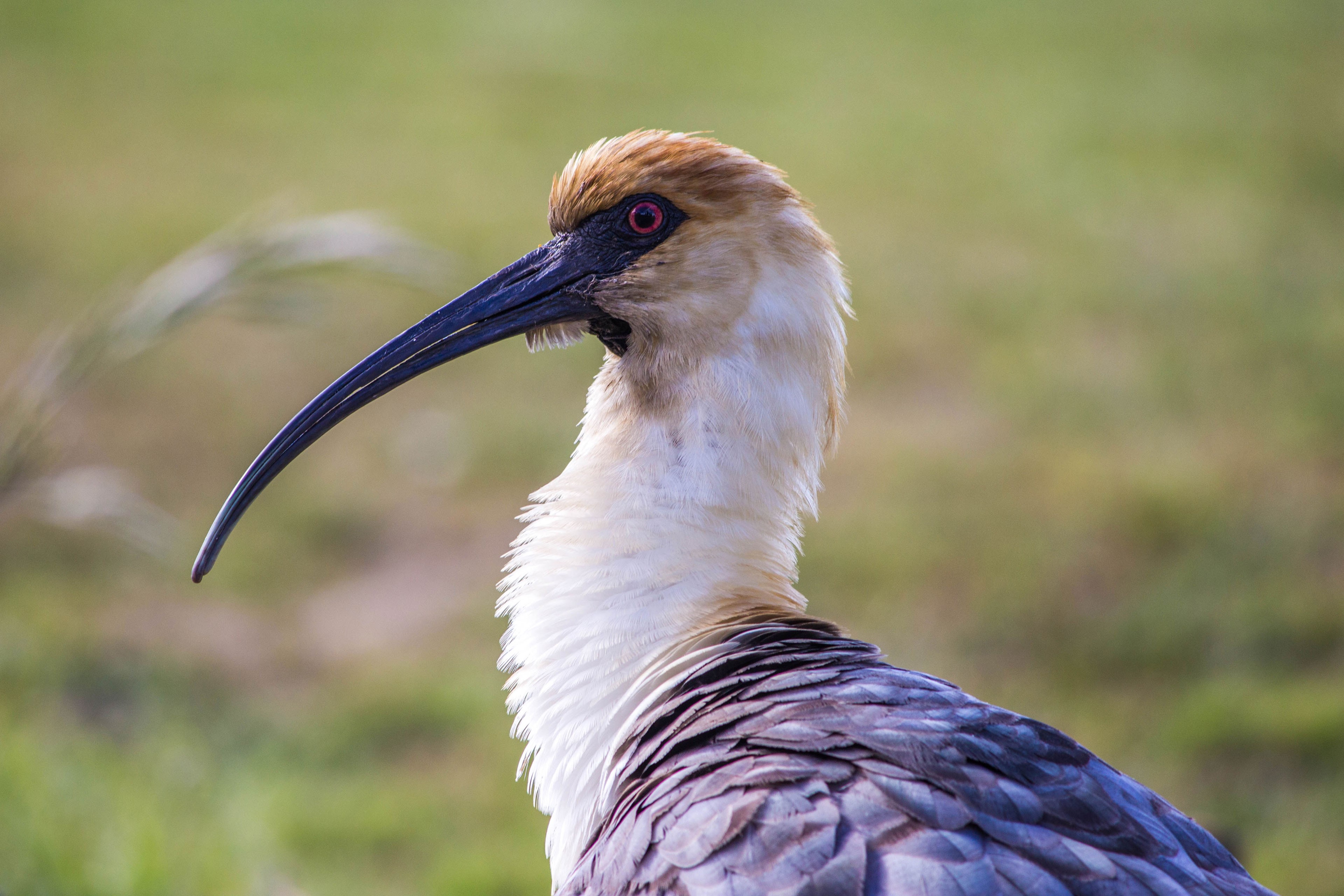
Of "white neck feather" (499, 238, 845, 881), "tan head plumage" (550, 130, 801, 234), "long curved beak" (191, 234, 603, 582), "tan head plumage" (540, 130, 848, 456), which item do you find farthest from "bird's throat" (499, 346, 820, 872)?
"tan head plumage" (550, 130, 801, 234)

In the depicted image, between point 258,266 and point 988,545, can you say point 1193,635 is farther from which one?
point 258,266

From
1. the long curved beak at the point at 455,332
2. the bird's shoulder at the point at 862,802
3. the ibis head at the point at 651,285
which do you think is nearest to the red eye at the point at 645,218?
the ibis head at the point at 651,285

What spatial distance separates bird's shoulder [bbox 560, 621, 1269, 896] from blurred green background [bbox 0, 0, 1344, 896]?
1367mm

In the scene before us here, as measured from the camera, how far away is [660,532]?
2.93 meters

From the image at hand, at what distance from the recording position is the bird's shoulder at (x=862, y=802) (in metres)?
2.34

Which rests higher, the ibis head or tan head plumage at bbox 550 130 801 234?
tan head plumage at bbox 550 130 801 234

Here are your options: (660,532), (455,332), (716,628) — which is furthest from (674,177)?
(716,628)

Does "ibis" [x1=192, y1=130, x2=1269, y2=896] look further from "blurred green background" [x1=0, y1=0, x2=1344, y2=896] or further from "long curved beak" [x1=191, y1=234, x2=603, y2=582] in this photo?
"blurred green background" [x1=0, y1=0, x2=1344, y2=896]

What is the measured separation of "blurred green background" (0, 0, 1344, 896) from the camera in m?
5.19

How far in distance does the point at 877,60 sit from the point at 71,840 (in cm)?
1189

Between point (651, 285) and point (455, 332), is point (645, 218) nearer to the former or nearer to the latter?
point (651, 285)

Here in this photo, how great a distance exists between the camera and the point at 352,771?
5570mm

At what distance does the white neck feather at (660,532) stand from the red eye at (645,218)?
1.04 ft

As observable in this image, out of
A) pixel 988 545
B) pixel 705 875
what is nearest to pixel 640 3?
pixel 988 545
